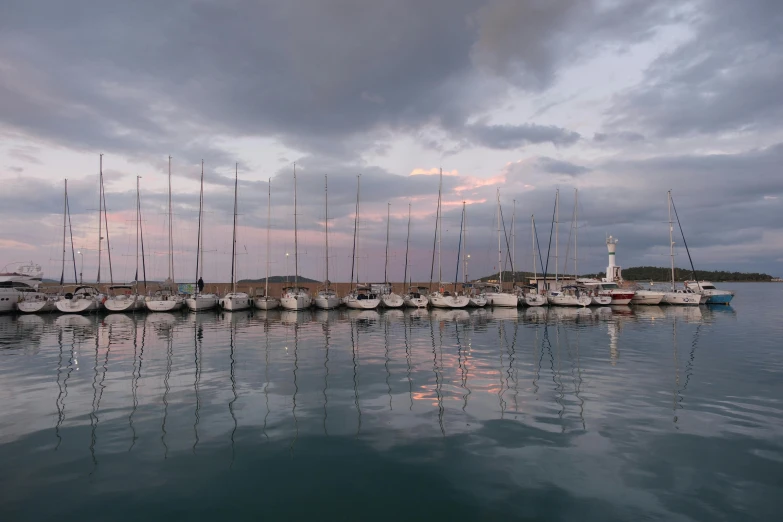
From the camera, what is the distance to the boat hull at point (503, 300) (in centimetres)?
6262

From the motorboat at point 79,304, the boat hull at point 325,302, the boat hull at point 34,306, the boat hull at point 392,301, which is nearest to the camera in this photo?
the motorboat at point 79,304

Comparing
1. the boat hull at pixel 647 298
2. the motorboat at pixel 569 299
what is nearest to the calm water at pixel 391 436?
the motorboat at pixel 569 299

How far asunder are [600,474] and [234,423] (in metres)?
9.01

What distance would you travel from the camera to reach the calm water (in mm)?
7621

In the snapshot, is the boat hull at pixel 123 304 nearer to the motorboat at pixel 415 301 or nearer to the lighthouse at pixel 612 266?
the motorboat at pixel 415 301

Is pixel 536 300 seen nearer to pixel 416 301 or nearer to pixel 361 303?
pixel 416 301

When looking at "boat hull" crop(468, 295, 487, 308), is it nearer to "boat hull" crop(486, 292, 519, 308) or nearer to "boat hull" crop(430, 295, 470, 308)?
"boat hull" crop(430, 295, 470, 308)

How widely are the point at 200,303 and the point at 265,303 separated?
8.17m

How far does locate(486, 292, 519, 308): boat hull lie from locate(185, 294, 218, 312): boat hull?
1490 inches

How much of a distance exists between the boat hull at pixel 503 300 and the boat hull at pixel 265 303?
30.3m

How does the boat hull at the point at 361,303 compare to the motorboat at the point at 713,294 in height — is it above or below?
below

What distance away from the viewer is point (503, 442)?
10.4 m

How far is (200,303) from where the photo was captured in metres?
54.9

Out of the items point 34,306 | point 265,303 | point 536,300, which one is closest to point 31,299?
point 34,306
